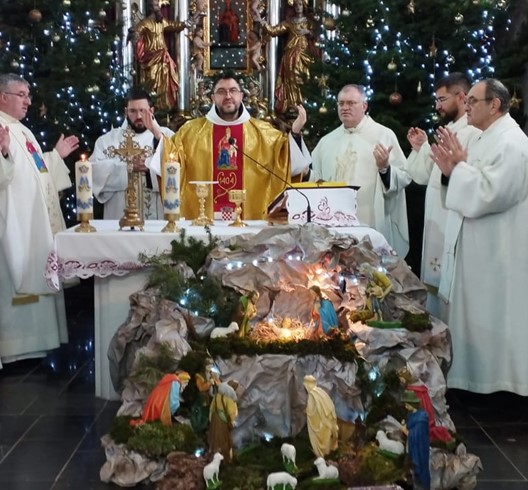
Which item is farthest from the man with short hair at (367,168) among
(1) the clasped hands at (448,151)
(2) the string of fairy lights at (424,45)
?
(1) the clasped hands at (448,151)

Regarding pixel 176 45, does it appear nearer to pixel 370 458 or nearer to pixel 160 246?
pixel 160 246

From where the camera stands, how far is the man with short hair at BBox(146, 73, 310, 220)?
21.3ft

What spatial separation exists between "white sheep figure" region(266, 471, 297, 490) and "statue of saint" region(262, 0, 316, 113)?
808 cm

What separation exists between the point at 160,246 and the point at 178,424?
1519 mm

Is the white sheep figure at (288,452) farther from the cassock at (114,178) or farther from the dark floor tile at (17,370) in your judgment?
the cassock at (114,178)

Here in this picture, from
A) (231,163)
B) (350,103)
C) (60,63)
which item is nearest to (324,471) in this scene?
(231,163)

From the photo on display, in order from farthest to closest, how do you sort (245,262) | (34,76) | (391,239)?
(34,76), (391,239), (245,262)

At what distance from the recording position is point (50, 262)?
5414 millimetres

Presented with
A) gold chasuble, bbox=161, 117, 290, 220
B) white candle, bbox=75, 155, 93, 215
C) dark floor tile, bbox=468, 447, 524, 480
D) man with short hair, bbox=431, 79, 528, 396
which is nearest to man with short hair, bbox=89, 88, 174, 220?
gold chasuble, bbox=161, 117, 290, 220

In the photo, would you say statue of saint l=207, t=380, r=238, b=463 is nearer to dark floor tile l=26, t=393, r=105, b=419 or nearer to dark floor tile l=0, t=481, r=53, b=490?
dark floor tile l=0, t=481, r=53, b=490

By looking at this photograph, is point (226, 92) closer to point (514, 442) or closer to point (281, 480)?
point (514, 442)

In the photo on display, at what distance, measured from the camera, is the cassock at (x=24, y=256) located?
20.5 ft

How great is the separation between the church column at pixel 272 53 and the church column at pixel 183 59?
1.11m

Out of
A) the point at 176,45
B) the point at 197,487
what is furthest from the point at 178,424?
the point at 176,45
